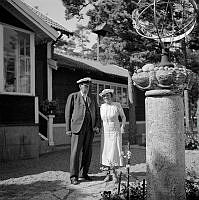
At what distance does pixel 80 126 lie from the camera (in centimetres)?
593

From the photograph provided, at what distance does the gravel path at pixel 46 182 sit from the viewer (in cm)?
495

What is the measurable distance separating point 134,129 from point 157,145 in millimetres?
10936

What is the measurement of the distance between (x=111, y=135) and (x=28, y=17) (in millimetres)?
5249

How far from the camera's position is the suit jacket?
5.96m

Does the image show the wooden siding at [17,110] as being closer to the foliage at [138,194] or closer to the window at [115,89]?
the foliage at [138,194]

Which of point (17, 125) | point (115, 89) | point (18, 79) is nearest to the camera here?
point (17, 125)

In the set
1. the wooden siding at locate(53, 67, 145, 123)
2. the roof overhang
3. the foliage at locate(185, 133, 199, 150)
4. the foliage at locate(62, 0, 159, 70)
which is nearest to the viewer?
the roof overhang

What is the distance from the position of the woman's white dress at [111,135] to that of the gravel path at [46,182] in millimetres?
464

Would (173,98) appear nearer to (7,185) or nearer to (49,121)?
(7,185)

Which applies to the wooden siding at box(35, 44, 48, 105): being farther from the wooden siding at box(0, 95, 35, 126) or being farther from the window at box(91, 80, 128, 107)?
the window at box(91, 80, 128, 107)

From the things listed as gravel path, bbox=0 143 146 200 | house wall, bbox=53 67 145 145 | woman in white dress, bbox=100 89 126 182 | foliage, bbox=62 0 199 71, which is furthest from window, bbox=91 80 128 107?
woman in white dress, bbox=100 89 126 182

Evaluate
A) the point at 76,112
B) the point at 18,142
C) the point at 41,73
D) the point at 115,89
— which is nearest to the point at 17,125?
the point at 18,142

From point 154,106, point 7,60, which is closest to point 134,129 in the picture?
point 7,60

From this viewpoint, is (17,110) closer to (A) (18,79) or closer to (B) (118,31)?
(A) (18,79)
